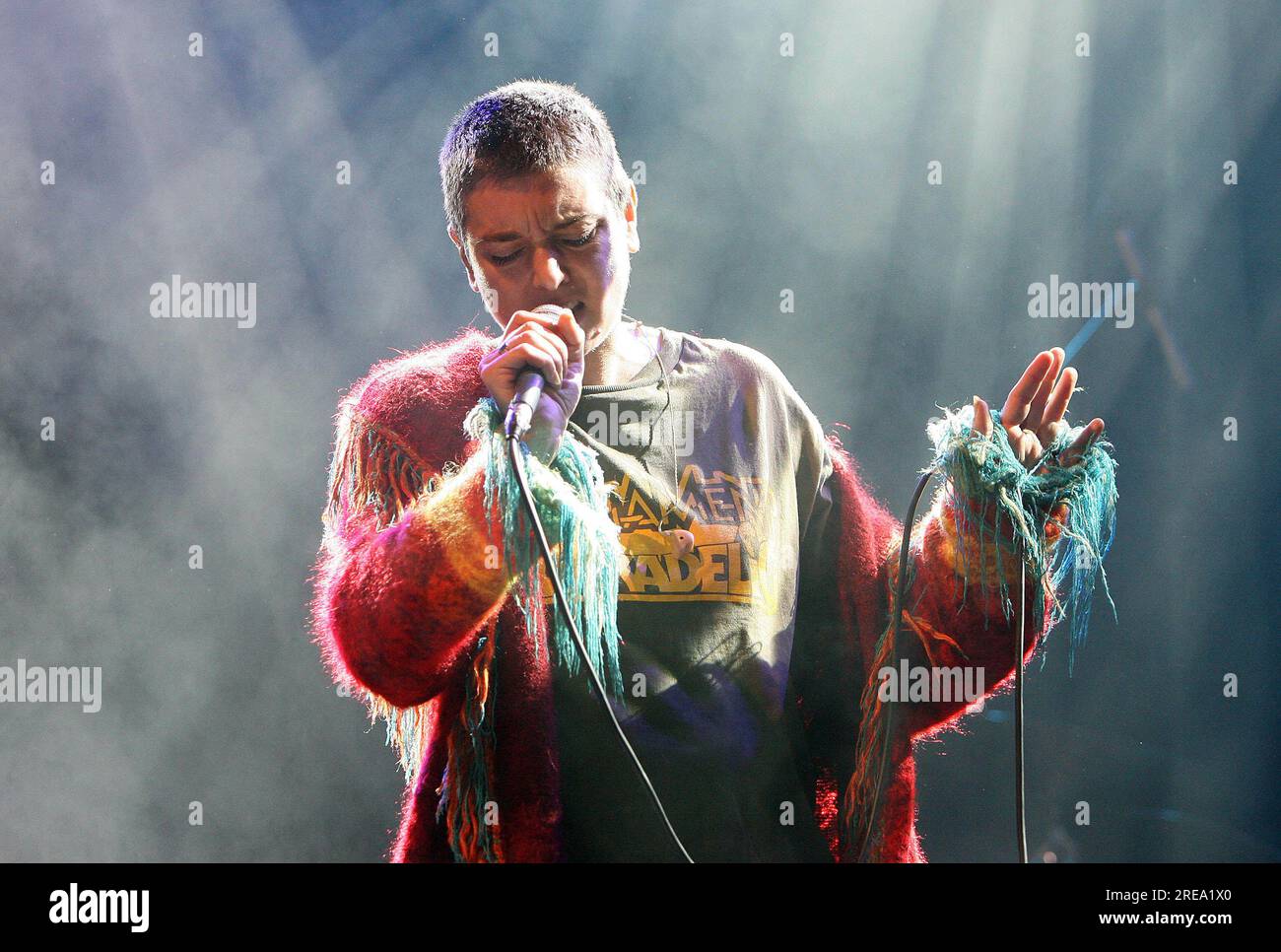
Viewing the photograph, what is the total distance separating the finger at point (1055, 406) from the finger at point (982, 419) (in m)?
0.08

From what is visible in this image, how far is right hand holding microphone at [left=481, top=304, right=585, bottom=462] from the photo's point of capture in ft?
3.86

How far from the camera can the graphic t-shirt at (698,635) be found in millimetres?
1412

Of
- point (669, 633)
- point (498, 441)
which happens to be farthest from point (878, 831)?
point (498, 441)

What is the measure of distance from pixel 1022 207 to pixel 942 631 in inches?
32.6

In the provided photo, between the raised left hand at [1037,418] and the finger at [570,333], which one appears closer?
the finger at [570,333]

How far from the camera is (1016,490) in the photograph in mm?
1378

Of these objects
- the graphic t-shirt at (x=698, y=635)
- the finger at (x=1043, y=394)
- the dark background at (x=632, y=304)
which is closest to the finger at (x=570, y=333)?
the graphic t-shirt at (x=698, y=635)

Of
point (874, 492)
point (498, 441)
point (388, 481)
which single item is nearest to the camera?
point (498, 441)

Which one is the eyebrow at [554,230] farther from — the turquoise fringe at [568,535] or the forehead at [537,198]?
the turquoise fringe at [568,535]

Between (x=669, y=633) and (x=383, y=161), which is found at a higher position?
(x=383, y=161)

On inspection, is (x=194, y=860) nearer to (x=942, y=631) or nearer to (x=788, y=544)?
(x=788, y=544)

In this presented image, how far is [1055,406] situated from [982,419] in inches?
4.2

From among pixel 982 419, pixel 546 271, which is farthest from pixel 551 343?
pixel 982 419

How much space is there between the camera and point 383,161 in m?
1.77
